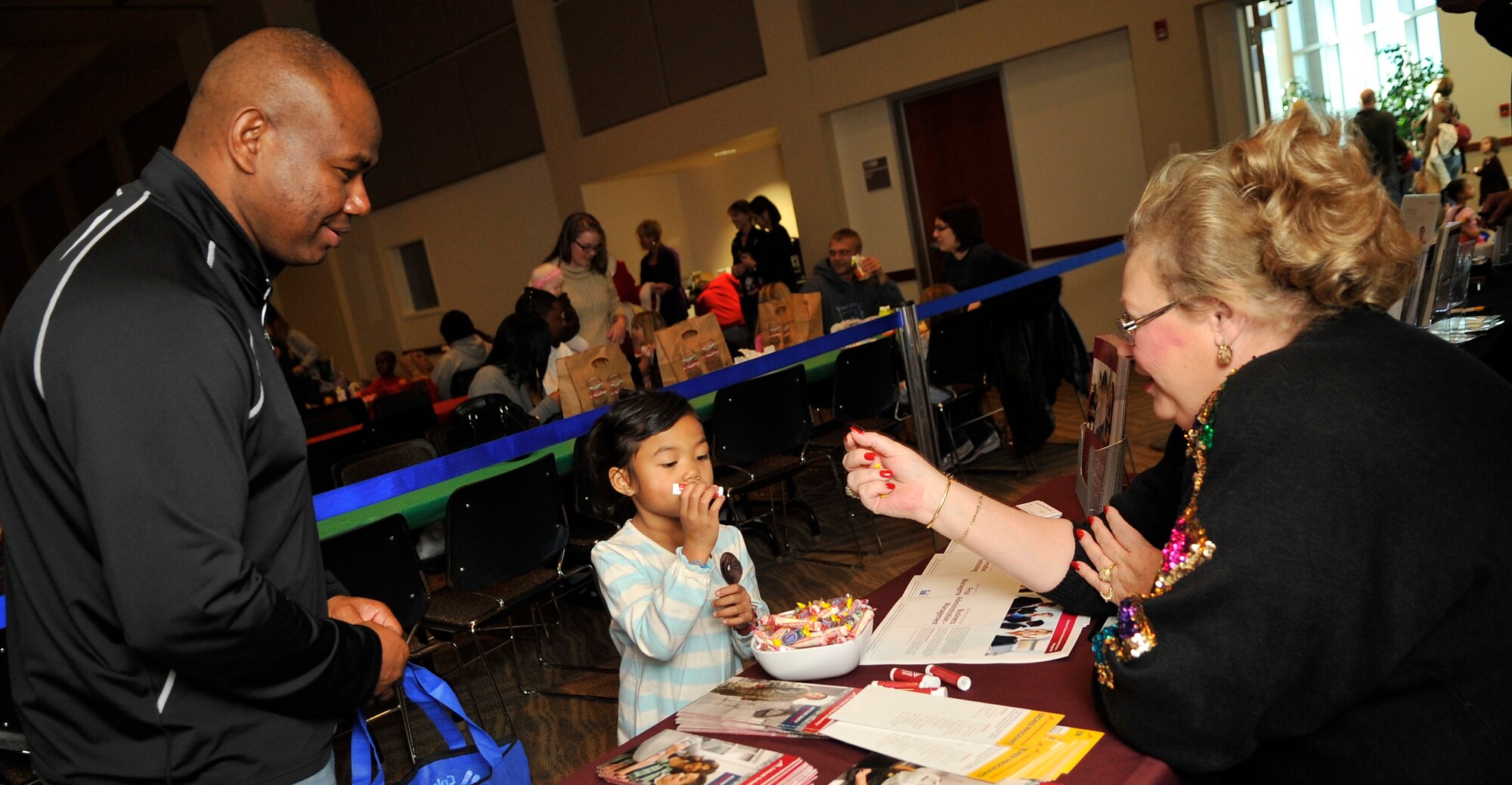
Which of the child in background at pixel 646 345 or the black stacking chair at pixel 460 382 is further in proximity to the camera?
the black stacking chair at pixel 460 382

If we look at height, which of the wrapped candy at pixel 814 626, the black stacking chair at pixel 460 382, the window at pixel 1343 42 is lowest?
the black stacking chair at pixel 460 382

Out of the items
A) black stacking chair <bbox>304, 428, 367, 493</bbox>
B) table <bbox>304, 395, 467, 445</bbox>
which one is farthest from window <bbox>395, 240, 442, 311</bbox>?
black stacking chair <bbox>304, 428, 367, 493</bbox>

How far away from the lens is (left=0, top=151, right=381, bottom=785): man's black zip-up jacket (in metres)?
1.01

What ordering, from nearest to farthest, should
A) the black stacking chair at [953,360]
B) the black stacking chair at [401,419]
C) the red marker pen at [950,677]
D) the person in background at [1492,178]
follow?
the red marker pen at [950,677] < the black stacking chair at [953,360] < the black stacking chair at [401,419] < the person in background at [1492,178]

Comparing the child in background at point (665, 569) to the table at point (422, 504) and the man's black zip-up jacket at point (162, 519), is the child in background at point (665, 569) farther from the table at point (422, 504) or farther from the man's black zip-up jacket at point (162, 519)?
the table at point (422, 504)

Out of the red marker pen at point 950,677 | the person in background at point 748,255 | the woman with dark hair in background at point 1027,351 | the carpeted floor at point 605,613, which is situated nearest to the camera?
the red marker pen at point 950,677

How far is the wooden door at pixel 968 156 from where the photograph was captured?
26.1 feet

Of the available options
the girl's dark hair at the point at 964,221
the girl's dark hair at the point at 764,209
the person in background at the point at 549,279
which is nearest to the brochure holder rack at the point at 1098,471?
the girl's dark hair at the point at 964,221

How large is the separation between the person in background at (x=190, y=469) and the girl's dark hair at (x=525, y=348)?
158 inches

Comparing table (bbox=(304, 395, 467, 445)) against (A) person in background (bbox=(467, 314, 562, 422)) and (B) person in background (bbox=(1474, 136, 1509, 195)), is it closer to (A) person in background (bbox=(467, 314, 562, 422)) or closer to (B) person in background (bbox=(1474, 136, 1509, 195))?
(A) person in background (bbox=(467, 314, 562, 422))

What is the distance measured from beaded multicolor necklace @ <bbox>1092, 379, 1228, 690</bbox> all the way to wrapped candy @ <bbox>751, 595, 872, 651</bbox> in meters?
0.38

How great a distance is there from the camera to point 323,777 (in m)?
1.27

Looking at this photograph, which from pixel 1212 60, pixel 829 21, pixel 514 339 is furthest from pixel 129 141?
pixel 1212 60

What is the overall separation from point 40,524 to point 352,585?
84.3 inches
